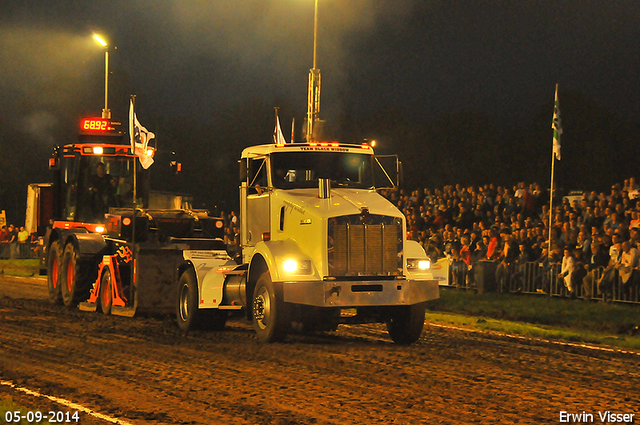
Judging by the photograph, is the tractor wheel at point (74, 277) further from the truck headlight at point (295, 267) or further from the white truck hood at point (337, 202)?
the truck headlight at point (295, 267)

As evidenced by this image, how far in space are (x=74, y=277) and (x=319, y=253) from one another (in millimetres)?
8175

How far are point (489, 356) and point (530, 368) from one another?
1.12m

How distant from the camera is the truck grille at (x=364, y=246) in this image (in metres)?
12.6

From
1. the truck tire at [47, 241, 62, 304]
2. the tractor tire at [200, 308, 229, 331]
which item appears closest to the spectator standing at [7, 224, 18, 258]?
the truck tire at [47, 241, 62, 304]

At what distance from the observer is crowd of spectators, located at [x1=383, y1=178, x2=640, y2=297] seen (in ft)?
61.9

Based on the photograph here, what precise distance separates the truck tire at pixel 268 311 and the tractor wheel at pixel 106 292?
5.01 metres

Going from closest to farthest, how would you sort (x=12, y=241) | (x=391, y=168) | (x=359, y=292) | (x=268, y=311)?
(x=359, y=292)
(x=268, y=311)
(x=391, y=168)
(x=12, y=241)

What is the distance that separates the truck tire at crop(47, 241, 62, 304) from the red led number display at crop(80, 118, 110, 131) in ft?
8.91

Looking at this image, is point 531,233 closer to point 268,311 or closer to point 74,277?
point 74,277

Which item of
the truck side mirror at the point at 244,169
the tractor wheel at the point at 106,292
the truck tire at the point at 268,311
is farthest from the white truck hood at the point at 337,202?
the tractor wheel at the point at 106,292

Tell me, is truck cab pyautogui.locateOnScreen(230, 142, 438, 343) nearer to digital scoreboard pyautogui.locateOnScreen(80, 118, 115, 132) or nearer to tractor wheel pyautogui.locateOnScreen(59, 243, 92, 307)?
tractor wheel pyautogui.locateOnScreen(59, 243, 92, 307)

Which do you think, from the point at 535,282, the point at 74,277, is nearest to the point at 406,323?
the point at 535,282

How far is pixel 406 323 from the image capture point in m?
13.2

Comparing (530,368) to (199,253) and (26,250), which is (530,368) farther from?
(26,250)
